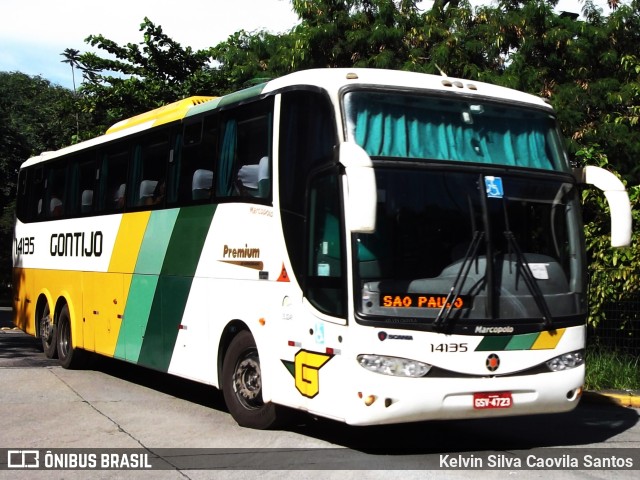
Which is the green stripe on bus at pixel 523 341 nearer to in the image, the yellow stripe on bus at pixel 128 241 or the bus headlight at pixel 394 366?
the bus headlight at pixel 394 366

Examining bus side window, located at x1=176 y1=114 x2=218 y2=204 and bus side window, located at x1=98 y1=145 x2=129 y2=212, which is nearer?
bus side window, located at x1=176 y1=114 x2=218 y2=204

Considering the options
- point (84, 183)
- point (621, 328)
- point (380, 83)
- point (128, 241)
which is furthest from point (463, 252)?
point (84, 183)

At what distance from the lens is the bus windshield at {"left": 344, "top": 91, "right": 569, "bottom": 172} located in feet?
27.2

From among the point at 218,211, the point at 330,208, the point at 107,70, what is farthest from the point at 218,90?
the point at 330,208

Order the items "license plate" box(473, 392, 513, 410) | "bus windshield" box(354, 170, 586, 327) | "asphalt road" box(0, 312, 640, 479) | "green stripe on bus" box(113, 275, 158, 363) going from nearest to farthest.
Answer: "asphalt road" box(0, 312, 640, 479) < "bus windshield" box(354, 170, 586, 327) < "license plate" box(473, 392, 513, 410) < "green stripe on bus" box(113, 275, 158, 363)

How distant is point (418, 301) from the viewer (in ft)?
26.0

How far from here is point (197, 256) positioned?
10781 millimetres

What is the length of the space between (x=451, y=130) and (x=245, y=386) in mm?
3341

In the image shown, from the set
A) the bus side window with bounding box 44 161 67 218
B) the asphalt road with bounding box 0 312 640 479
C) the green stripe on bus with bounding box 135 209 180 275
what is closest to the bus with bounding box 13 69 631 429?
the asphalt road with bounding box 0 312 640 479

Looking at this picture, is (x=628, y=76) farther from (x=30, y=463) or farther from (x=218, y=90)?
(x=30, y=463)

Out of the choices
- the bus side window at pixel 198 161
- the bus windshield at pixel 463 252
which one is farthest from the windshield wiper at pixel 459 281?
the bus side window at pixel 198 161

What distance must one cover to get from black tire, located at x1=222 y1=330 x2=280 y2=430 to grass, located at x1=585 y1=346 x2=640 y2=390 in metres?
5.58

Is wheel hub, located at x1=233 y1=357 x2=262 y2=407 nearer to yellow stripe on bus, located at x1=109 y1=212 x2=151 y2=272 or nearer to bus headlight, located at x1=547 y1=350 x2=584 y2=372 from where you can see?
bus headlight, located at x1=547 y1=350 x2=584 y2=372

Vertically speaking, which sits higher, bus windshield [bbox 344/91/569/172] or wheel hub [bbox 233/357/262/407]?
bus windshield [bbox 344/91/569/172]
